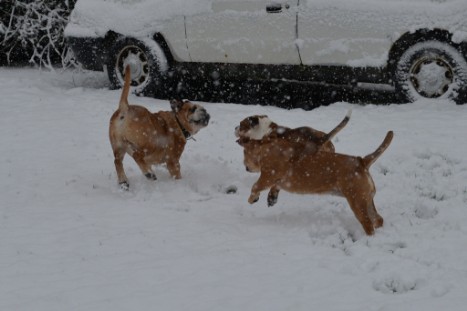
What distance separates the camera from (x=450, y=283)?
4012 millimetres

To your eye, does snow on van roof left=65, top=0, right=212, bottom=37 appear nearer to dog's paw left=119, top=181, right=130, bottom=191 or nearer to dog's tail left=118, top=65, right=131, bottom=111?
dog's tail left=118, top=65, right=131, bottom=111

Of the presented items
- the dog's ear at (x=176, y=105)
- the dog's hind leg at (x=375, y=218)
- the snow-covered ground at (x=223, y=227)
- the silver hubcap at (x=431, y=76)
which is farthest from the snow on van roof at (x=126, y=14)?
the dog's hind leg at (x=375, y=218)

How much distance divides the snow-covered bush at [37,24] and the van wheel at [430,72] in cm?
557

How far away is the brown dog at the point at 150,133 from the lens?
6.07 metres

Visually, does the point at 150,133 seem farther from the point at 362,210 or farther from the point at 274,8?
the point at 274,8

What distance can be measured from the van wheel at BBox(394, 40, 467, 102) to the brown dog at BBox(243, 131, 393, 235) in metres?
3.13

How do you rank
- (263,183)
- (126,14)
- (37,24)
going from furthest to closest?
(37,24)
(126,14)
(263,183)

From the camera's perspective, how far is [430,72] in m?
7.92

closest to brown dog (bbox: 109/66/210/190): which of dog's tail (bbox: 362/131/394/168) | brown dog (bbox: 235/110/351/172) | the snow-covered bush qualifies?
brown dog (bbox: 235/110/351/172)

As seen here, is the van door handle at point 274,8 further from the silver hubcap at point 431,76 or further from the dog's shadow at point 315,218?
the dog's shadow at point 315,218

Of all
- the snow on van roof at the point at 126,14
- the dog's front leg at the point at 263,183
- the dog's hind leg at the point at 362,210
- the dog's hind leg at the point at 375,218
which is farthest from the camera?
the snow on van roof at the point at 126,14

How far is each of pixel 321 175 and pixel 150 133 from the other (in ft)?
6.30

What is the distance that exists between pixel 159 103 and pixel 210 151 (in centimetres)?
182

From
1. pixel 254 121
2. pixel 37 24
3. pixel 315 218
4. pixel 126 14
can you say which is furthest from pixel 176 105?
pixel 37 24
